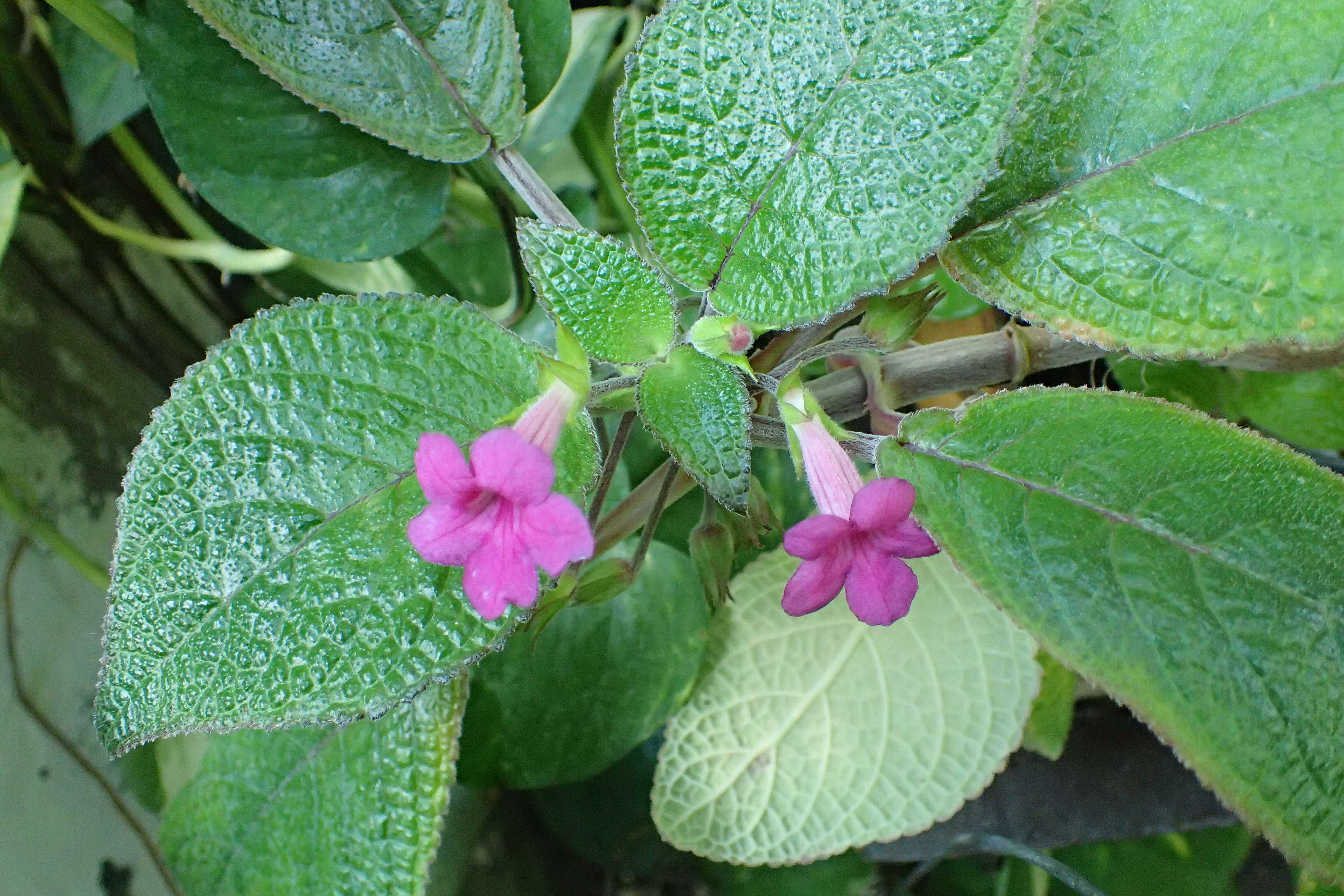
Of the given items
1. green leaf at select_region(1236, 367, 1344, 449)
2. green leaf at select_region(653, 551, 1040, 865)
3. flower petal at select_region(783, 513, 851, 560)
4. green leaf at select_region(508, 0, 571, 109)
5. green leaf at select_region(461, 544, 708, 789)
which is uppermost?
green leaf at select_region(508, 0, 571, 109)

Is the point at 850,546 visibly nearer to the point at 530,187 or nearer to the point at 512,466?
the point at 512,466

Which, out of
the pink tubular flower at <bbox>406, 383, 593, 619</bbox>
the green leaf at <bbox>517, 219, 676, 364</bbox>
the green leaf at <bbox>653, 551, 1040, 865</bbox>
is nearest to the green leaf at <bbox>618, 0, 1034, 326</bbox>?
the green leaf at <bbox>517, 219, 676, 364</bbox>

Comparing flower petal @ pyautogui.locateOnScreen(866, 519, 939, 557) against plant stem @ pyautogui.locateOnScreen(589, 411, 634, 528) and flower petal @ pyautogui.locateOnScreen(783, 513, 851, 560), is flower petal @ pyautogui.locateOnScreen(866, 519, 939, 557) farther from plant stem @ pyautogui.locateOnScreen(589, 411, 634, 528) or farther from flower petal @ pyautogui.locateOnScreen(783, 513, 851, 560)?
plant stem @ pyautogui.locateOnScreen(589, 411, 634, 528)

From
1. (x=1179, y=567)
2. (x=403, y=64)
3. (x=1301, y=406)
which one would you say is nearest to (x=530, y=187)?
(x=403, y=64)

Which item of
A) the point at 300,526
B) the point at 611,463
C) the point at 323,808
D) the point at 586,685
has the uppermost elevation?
the point at 300,526

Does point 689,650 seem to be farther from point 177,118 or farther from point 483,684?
point 177,118

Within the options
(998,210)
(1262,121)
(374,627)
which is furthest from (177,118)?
(1262,121)
